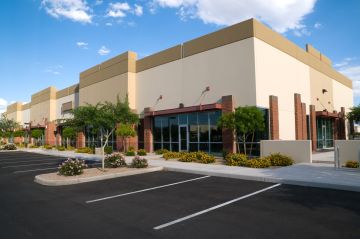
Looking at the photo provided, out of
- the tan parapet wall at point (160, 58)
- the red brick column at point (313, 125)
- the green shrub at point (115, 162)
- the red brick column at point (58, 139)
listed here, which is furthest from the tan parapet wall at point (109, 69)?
the red brick column at point (313, 125)

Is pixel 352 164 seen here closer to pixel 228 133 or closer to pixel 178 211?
pixel 228 133

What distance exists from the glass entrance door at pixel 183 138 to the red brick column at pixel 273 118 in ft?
22.5

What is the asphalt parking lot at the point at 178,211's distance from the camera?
5.69m

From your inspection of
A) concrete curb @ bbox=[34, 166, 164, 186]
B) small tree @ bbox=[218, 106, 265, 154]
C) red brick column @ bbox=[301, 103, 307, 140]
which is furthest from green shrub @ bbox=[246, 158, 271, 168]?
red brick column @ bbox=[301, 103, 307, 140]

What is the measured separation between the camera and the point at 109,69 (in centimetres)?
3222

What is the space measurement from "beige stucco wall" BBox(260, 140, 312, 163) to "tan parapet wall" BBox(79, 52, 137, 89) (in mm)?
17207

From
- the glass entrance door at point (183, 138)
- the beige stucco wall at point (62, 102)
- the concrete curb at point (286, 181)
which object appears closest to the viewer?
the concrete curb at point (286, 181)

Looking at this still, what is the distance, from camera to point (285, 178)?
11102 millimetres

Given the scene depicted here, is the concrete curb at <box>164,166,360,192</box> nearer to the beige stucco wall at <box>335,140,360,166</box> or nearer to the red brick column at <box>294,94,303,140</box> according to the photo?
the beige stucco wall at <box>335,140,360,166</box>

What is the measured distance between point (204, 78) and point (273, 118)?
6.09 meters

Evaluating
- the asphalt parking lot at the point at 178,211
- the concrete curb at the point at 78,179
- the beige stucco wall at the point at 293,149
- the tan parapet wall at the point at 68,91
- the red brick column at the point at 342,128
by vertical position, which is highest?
the tan parapet wall at the point at 68,91

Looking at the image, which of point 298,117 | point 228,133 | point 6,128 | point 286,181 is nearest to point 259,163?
point 286,181

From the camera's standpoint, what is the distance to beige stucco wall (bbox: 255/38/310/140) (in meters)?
20.1

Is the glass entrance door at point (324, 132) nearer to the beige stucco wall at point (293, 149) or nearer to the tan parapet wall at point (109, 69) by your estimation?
the beige stucco wall at point (293, 149)
